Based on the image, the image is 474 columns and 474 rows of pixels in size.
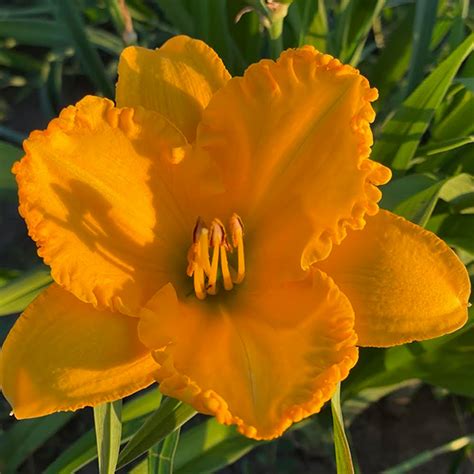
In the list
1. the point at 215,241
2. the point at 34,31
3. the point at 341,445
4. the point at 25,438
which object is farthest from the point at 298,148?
the point at 34,31

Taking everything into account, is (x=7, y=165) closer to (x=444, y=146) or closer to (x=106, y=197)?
(x=106, y=197)

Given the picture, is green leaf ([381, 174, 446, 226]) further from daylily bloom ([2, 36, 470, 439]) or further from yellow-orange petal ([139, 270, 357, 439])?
yellow-orange petal ([139, 270, 357, 439])

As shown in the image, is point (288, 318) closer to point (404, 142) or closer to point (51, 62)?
point (404, 142)

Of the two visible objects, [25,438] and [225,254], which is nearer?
[225,254]

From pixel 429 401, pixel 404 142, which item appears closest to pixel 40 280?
pixel 404 142

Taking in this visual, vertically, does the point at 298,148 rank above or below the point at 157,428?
A: above

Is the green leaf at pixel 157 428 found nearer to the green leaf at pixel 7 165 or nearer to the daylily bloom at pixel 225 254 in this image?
the daylily bloom at pixel 225 254
